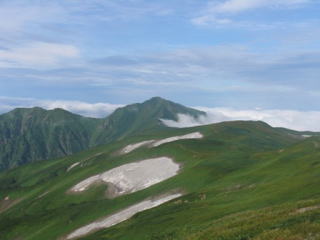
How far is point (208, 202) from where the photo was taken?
72.1m

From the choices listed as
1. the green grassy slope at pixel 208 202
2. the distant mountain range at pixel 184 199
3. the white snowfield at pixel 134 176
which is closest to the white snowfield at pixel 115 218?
the distant mountain range at pixel 184 199

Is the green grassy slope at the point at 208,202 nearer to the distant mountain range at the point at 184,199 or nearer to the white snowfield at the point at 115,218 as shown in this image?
the distant mountain range at the point at 184,199

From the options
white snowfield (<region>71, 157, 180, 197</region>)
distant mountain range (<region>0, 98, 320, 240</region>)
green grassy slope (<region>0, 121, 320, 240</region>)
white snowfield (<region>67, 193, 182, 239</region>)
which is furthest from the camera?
white snowfield (<region>71, 157, 180, 197</region>)

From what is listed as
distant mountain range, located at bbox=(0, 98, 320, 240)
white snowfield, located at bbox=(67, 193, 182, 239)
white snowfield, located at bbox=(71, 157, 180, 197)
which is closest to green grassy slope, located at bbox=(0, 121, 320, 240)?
distant mountain range, located at bbox=(0, 98, 320, 240)

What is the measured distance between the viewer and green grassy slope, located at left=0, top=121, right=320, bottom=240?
39562 mm

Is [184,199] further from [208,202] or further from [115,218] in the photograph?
[115,218]

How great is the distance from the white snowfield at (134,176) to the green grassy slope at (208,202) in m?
4.24

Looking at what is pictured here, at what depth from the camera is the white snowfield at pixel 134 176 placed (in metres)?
143

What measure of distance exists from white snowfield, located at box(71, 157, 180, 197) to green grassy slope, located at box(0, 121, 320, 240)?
4.24m

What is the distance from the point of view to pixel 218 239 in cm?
3656

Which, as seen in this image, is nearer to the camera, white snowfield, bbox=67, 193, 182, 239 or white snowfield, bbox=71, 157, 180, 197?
white snowfield, bbox=67, 193, 182, 239

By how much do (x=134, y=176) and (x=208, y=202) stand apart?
265 ft

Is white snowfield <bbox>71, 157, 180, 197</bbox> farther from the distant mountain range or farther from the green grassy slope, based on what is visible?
the green grassy slope

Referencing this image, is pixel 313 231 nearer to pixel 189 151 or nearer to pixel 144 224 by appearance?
pixel 144 224
